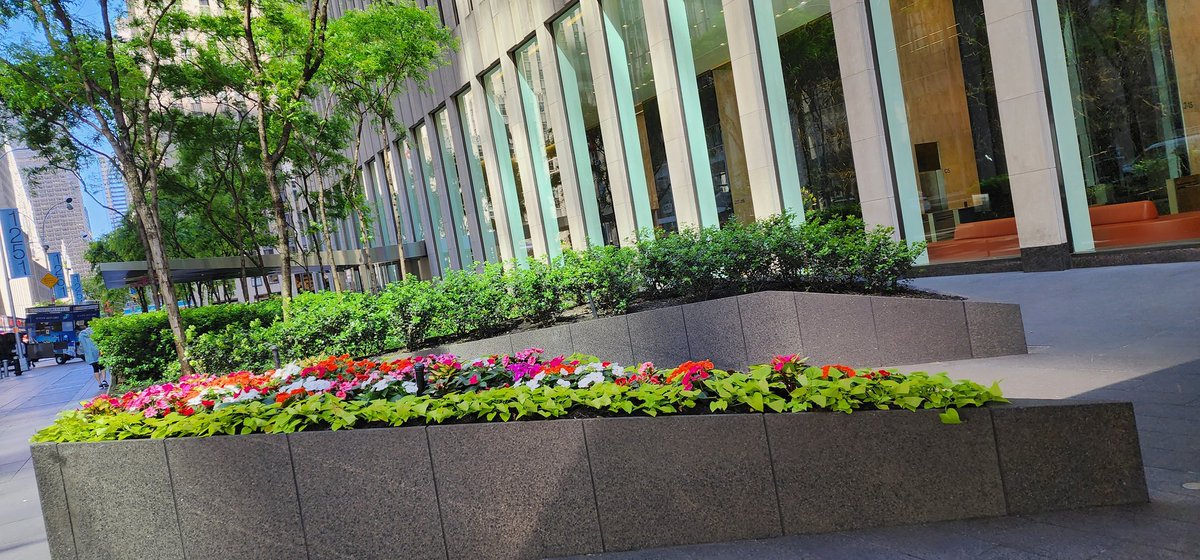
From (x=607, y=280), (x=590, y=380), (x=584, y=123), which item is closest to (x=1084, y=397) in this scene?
(x=590, y=380)

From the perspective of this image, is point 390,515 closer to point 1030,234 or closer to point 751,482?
point 751,482

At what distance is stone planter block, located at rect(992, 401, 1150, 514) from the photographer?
4.23m

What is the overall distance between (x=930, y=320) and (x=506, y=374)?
16.8ft

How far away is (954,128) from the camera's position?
15031 mm

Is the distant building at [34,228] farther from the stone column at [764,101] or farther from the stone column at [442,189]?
the stone column at [764,101]

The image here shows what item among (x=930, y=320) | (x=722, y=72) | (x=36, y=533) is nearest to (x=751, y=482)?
(x=930, y=320)

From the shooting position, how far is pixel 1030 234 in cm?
1323

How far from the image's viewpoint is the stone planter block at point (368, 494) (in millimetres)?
4871

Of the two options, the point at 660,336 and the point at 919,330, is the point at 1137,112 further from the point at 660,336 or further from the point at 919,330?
the point at 660,336

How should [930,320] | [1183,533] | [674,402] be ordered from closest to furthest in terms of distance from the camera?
[1183,533] < [674,402] < [930,320]

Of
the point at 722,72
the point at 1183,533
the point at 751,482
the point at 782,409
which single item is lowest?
the point at 1183,533

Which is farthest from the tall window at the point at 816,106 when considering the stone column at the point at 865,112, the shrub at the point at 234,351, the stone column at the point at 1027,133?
the shrub at the point at 234,351

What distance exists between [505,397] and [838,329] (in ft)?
17.3

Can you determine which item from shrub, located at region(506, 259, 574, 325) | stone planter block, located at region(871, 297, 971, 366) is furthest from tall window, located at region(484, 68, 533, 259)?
stone planter block, located at region(871, 297, 971, 366)
